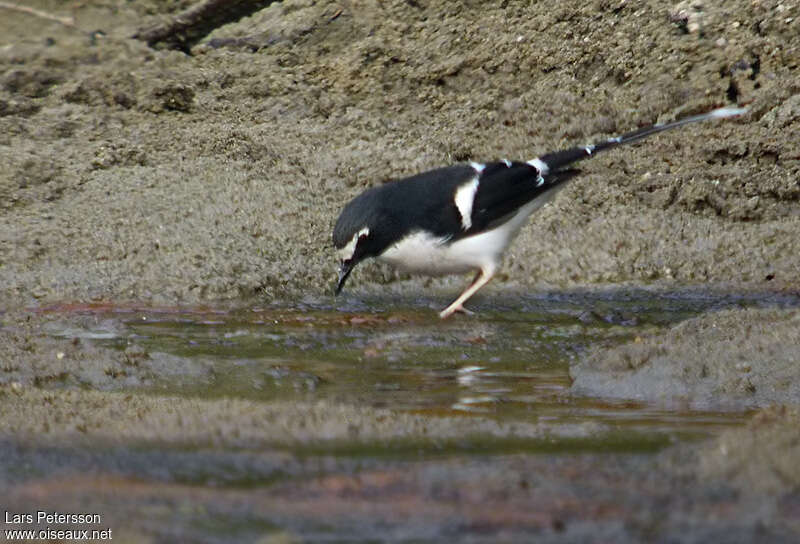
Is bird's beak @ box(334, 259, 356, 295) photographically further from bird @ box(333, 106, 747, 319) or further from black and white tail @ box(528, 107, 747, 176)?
black and white tail @ box(528, 107, 747, 176)

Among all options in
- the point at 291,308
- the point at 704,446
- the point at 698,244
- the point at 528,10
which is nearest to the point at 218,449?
the point at 704,446

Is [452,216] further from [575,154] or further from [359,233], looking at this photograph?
[575,154]

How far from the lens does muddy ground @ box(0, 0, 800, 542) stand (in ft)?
8.60

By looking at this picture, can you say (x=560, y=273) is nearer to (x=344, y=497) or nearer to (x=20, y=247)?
(x=20, y=247)

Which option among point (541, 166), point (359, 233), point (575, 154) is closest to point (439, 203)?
point (359, 233)

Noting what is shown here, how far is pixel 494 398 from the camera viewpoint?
3.93 m

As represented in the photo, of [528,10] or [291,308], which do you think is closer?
[291,308]

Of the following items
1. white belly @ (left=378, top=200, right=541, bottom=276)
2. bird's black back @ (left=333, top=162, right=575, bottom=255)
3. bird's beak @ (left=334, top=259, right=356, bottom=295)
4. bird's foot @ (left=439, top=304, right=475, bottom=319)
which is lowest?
bird's foot @ (left=439, top=304, right=475, bottom=319)

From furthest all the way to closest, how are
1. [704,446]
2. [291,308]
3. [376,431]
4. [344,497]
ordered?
[291,308] → [376,431] → [704,446] → [344,497]

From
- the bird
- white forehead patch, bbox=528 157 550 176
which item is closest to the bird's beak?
the bird

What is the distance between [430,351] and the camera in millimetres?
4809

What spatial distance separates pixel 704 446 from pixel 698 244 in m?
3.47

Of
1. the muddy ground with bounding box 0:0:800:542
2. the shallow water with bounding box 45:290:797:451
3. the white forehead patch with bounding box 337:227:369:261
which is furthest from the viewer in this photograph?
the white forehead patch with bounding box 337:227:369:261

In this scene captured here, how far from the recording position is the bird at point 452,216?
18.3ft
